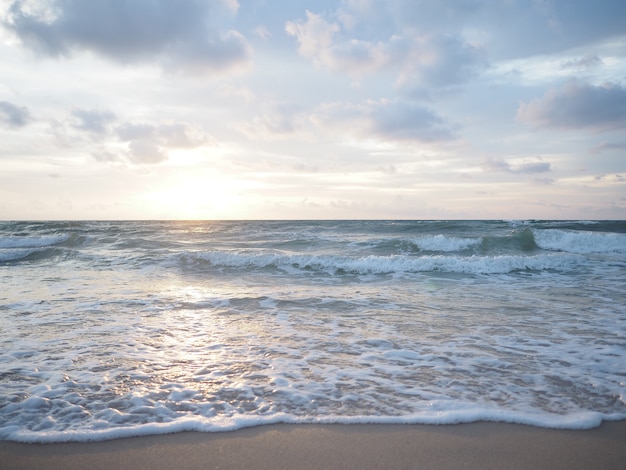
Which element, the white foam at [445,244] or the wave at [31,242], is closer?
the white foam at [445,244]

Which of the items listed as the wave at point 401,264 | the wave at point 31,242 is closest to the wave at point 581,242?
the wave at point 401,264

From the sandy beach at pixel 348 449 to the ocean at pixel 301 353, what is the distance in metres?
0.11

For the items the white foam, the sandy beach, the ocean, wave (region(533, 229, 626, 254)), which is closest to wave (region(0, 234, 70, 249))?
the ocean

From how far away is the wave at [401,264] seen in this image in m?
13.2

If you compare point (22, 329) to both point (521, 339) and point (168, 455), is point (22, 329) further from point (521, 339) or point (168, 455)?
point (521, 339)

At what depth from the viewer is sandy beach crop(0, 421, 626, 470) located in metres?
2.62

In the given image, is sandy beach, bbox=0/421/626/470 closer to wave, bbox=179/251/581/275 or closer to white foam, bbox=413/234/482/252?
wave, bbox=179/251/581/275

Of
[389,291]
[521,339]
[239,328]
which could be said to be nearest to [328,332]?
[239,328]

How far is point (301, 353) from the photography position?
16.0 feet

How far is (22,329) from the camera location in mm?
5762

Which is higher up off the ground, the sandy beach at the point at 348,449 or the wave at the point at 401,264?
the wave at the point at 401,264

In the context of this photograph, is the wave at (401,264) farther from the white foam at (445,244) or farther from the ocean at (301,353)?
the white foam at (445,244)

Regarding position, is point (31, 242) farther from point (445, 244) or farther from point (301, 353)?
point (301, 353)

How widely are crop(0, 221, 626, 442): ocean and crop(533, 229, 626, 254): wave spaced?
8648 millimetres
